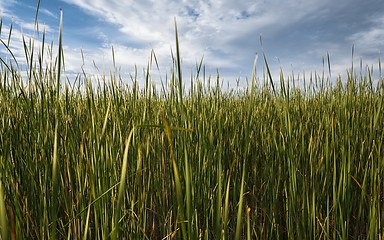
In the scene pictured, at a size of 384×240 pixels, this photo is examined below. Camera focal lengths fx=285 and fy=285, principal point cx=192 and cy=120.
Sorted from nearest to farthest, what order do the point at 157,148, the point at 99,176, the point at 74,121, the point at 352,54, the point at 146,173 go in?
the point at 99,176
the point at 146,173
the point at 157,148
the point at 74,121
the point at 352,54

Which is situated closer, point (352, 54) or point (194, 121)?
point (194, 121)

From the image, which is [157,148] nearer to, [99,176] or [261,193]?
[99,176]

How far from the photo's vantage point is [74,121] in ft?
5.27

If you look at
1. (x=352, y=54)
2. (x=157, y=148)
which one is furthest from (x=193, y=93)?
(x=352, y=54)

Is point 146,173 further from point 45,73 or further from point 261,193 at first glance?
point 45,73

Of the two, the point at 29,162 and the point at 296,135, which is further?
the point at 296,135

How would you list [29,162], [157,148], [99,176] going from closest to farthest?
[99,176] < [29,162] < [157,148]

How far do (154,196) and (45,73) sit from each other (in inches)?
34.6

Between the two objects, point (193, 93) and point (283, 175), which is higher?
point (193, 93)

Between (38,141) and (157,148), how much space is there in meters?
0.56

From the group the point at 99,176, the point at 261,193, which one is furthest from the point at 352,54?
the point at 99,176

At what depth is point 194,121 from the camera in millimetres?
1529

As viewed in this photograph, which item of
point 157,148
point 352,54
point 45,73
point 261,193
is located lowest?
point 261,193

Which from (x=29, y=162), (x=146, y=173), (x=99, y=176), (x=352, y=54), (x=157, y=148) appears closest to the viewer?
(x=99, y=176)
